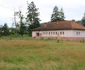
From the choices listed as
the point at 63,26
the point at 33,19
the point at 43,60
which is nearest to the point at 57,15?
the point at 33,19

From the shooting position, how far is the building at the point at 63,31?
209 ft

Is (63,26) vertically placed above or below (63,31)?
above

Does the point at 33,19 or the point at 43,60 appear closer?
the point at 43,60

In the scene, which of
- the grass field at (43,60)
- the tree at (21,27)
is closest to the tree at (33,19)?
the tree at (21,27)

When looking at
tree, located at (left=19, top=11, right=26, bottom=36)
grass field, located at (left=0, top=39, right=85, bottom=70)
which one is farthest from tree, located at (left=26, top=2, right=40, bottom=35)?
grass field, located at (left=0, top=39, right=85, bottom=70)

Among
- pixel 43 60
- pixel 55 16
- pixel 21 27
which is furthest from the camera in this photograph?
pixel 55 16

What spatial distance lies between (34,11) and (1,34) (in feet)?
49.1

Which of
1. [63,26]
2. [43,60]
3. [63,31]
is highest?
[63,26]

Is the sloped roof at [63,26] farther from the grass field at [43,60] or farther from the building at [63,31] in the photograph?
the grass field at [43,60]

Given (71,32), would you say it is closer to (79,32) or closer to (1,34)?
(79,32)

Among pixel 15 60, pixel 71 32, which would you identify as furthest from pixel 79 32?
pixel 15 60

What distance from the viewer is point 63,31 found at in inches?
2564

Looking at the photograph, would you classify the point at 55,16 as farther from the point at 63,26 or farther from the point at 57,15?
the point at 63,26

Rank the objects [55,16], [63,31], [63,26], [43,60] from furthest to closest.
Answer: [55,16] < [63,26] < [63,31] < [43,60]
